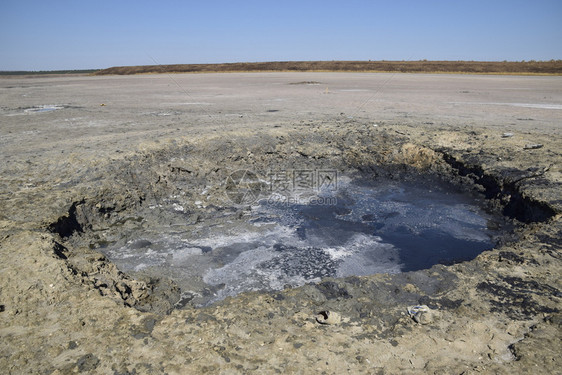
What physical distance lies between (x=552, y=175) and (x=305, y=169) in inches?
166

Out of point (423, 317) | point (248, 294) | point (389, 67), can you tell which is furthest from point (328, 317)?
point (389, 67)

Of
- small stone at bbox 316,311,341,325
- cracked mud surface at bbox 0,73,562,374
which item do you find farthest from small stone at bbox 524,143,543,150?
small stone at bbox 316,311,341,325

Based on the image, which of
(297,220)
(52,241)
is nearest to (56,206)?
(52,241)

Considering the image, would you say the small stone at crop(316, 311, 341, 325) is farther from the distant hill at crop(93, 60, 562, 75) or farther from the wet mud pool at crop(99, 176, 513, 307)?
the distant hill at crop(93, 60, 562, 75)

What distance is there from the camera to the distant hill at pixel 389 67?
35875mm

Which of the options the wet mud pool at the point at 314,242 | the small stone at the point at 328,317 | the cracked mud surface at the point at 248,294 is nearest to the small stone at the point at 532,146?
the cracked mud surface at the point at 248,294

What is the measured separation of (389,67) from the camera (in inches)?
1607

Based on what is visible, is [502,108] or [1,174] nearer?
[1,174]

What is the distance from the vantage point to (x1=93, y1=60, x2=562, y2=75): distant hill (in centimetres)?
3588

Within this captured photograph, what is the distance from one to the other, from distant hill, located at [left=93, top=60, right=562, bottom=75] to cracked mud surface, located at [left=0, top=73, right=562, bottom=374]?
30.4m

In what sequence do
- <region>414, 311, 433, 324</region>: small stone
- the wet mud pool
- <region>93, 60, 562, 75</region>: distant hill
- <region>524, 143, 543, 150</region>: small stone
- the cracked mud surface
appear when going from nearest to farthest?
the cracked mud surface < <region>414, 311, 433, 324</region>: small stone < the wet mud pool < <region>524, 143, 543, 150</region>: small stone < <region>93, 60, 562, 75</region>: distant hill

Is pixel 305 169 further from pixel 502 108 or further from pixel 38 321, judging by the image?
pixel 502 108

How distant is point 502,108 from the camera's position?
40.2 feet

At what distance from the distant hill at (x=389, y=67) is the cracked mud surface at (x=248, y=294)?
3040 cm
